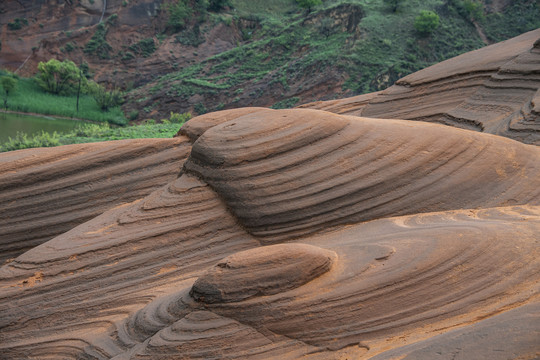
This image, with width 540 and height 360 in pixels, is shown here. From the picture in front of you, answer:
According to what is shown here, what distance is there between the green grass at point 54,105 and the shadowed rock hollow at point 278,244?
30.5m

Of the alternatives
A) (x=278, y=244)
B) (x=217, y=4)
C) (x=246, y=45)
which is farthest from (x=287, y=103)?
(x=278, y=244)

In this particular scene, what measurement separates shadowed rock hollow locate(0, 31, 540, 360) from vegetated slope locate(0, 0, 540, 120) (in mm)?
27341

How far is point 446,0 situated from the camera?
134 feet

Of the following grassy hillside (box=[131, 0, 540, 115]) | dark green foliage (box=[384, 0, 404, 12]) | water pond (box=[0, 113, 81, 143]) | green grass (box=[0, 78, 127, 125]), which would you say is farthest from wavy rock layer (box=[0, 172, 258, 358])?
dark green foliage (box=[384, 0, 404, 12])

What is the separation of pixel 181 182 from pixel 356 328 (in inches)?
131

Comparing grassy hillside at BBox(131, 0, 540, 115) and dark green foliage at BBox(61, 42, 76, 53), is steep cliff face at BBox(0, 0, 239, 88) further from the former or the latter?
grassy hillside at BBox(131, 0, 540, 115)

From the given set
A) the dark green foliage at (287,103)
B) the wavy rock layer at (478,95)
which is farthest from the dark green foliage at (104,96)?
the wavy rock layer at (478,95)

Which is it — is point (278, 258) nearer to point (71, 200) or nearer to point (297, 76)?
point (71, 200)

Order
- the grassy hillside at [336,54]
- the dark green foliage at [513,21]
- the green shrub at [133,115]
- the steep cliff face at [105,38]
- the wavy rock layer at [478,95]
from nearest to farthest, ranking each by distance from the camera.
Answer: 1. the wavy rock layer at [478,95]
2. the grassy hillside at [336,54]
3. the dark green foliage at [513,21]
4. the green shrub at [133,115]
5. the steep cliff face at [105,38]

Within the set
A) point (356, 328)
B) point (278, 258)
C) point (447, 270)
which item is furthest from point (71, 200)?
point (447, 270)

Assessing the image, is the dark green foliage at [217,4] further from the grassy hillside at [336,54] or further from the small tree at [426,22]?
the small tree at [426,22]

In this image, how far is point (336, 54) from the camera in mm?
36281

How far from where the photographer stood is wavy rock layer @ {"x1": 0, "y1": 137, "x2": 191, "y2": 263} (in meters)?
7.70

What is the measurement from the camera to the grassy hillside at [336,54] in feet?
116
